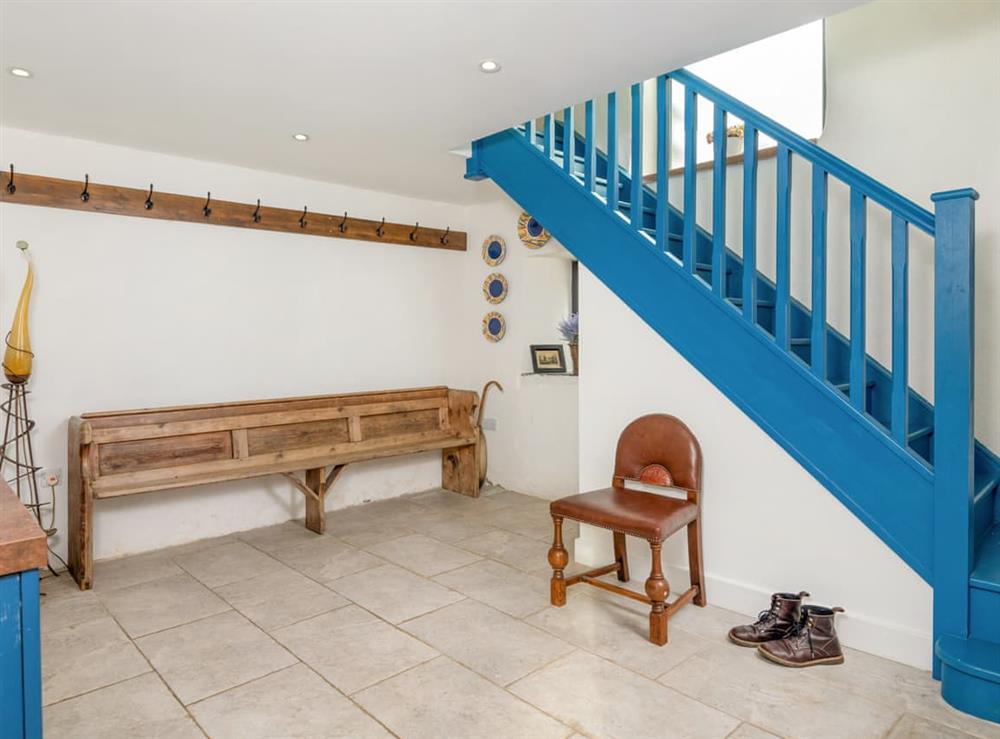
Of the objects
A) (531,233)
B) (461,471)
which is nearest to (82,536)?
(461,471)

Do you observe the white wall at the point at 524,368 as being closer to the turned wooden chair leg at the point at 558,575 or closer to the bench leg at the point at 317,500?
the bench leg at the point at 317,500

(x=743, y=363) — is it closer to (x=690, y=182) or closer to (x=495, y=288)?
(x=690, y=182)

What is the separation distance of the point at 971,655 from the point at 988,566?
0.33 metres

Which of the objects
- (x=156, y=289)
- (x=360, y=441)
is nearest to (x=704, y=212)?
(x=360, y=441)

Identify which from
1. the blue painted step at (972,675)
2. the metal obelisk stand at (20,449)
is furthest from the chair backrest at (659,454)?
the metal obelisk stand at (20,449)

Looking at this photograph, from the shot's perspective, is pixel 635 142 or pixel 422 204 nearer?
pixel 635 142

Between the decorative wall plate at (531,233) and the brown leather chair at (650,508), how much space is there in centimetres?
205

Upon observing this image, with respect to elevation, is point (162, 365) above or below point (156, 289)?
below

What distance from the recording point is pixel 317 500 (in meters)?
3.97

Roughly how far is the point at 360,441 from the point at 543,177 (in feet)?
7.03

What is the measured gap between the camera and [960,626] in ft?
7.09

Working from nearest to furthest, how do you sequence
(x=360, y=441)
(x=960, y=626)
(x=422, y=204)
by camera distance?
(x=960, y=626) < (x=360, y=441) < (x=422, y=204)

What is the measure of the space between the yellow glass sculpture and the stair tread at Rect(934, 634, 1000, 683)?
4.10m

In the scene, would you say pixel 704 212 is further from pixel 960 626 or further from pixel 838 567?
pixel 960 626
